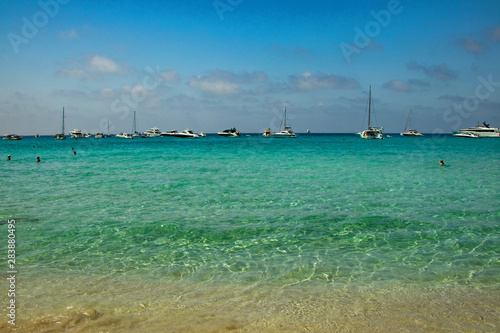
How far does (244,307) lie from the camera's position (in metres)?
5.68

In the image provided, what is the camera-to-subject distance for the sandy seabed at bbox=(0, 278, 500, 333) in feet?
16.6

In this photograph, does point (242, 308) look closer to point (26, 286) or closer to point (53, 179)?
point (26, 286)

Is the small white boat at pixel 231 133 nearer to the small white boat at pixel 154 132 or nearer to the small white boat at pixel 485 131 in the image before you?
the small white boat at pixel 154 132

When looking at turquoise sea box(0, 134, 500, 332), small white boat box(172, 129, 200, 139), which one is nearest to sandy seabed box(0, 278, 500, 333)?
turquoise sea box(0, 134, 500, 332)

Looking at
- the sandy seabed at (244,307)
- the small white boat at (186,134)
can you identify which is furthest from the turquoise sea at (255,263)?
the small white boat at (186,134)

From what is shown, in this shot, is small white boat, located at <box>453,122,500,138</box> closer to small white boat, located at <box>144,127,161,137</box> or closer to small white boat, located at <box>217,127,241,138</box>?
small white boat, located at <box>217,127,241,138</box>

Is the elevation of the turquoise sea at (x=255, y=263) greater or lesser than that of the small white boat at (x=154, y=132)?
lesser

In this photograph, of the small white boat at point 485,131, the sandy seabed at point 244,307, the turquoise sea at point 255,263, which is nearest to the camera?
the sandy seabed at point 244,307

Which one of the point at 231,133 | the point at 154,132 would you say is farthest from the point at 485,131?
the point at 154,132

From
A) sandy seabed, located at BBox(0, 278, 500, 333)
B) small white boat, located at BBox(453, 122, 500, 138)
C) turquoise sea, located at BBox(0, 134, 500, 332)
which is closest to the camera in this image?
sandy seabed, located at BBox(0, 278, 500, 333)

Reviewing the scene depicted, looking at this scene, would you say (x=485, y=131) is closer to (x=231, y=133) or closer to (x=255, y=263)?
(x=231, y=133)

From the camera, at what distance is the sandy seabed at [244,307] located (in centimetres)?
507

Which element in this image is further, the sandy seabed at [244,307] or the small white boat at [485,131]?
the small white boat at [485,131]

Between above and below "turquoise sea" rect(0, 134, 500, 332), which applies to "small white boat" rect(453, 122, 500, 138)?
above
